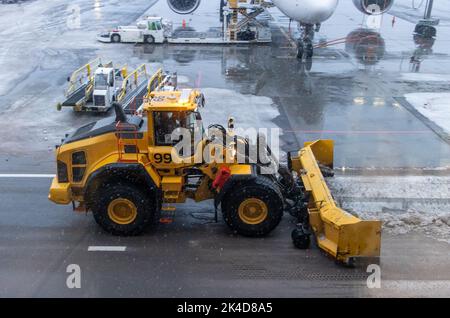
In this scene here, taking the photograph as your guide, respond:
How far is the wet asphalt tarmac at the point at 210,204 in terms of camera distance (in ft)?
26.3

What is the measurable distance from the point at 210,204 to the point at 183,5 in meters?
25.9

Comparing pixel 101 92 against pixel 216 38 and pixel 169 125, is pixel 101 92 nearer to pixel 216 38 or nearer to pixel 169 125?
pixel 169 125

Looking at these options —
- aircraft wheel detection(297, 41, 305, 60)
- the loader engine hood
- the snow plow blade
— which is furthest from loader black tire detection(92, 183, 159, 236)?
aircraft wheel detection(297, 41, 305, 60)

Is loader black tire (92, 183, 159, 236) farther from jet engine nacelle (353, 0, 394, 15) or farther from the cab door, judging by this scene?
jet engine nacelle (353, 0, 394, 15)

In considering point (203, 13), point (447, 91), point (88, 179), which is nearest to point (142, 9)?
point (203, 13)

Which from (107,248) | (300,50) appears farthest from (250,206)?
(300,50)

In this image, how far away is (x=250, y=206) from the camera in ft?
30.0

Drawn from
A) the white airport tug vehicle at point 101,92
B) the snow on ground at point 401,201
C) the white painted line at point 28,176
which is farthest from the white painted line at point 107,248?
the white airport tug vehicle at point 101,92

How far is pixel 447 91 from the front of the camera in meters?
20.2

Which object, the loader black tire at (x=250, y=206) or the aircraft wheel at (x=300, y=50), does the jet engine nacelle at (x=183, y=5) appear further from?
the loader black tire at (x=250, y=206)

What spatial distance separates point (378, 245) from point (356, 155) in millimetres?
6043

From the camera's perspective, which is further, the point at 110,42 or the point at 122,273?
the point at 110,42

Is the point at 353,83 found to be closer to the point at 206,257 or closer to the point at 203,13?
the point at 206,257

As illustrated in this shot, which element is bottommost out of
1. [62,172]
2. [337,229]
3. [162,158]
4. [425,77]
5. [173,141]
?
[337,229]
